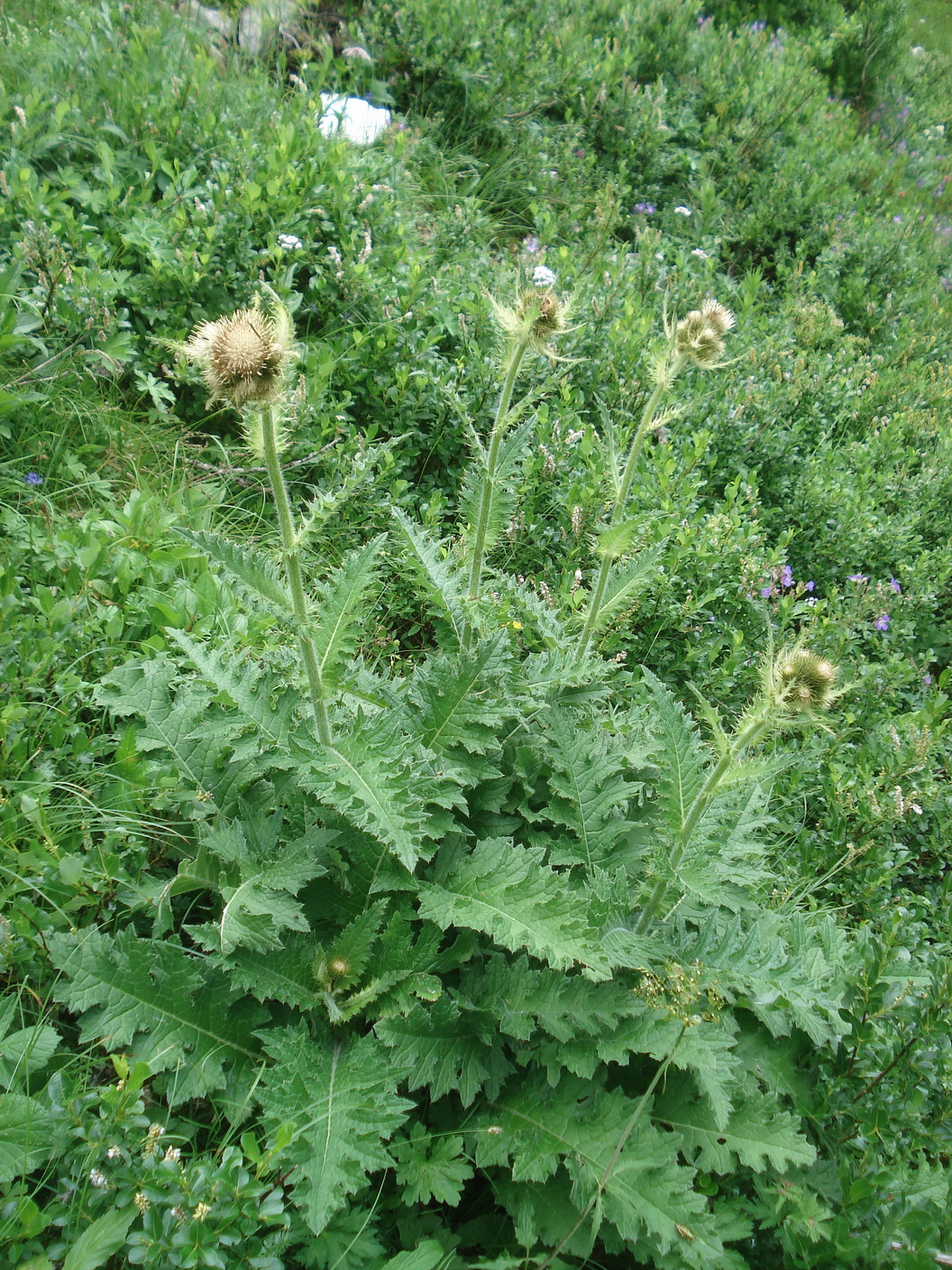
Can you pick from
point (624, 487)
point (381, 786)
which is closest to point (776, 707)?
point (624, 487)

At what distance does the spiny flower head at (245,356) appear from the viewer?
1441 mm

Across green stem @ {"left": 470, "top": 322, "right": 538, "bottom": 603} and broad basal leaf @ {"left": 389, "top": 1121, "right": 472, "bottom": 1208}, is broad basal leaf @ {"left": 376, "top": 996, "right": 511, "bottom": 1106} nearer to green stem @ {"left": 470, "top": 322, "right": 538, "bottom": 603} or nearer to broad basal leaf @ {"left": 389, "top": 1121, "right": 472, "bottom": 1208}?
broad basal leaf @ {"left": 389, "top": 1121, "right": 472, "bottom": 1208}

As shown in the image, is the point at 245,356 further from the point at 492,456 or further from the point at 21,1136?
the point at 21,1136

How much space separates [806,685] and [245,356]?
1215 mm

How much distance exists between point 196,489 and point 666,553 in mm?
1851

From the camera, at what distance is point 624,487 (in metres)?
2.08

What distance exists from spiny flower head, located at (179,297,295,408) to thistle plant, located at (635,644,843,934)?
1.10m

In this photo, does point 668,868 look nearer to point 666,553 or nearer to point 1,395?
point 666,553

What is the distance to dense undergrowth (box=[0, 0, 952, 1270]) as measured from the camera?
167cm

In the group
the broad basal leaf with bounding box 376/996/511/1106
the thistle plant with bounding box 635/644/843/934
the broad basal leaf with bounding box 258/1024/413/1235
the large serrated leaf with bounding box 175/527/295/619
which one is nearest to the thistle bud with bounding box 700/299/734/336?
the thistle plant with bounding box 635/644/843/934

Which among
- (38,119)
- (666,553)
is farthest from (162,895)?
(38,119)

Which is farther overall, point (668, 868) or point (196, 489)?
point (196, 489)

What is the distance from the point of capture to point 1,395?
2.66 meters

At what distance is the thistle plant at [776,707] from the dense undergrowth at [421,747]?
0.01m
